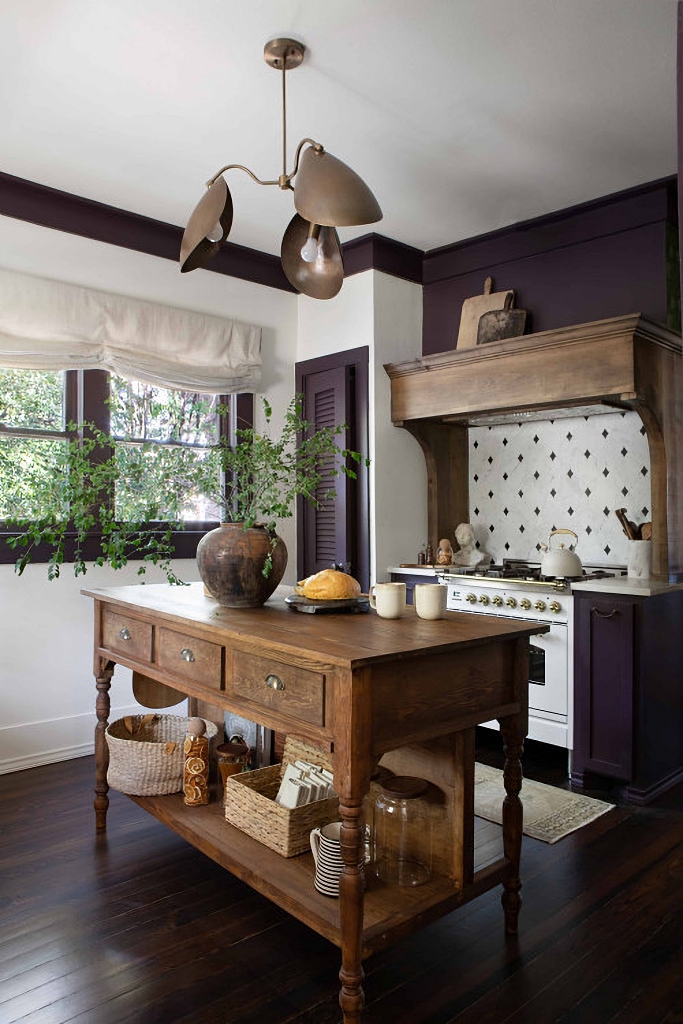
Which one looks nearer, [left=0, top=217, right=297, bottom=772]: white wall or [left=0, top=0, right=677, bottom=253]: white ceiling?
[left=0, top=0, right=677, bottom=253]: white ceiling

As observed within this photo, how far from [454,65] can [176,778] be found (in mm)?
2849

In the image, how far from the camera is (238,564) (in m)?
2.31

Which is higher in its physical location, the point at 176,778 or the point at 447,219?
the point at 447,219

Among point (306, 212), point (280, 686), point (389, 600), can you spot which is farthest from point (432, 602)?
point (306, 212)

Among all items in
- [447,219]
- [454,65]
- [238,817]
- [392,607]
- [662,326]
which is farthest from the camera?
[447,219]

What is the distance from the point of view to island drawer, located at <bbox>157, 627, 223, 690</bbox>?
83.3 inches

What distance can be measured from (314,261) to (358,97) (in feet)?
2.95

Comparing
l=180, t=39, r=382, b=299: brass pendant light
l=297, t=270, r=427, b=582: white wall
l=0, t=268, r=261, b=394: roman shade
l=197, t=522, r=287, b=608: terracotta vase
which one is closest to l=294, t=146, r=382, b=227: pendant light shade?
l=180, t=39, r=382, b=299: brass pendant light

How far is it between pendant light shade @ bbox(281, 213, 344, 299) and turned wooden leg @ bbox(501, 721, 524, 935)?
1602 millimetres

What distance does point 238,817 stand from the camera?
7.49 feet

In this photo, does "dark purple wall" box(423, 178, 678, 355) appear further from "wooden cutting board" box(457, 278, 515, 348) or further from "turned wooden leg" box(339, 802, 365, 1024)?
"turned wooden leg" box(339, 802, 365, 1024)

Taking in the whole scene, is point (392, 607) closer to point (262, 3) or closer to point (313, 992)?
point (313, 992)

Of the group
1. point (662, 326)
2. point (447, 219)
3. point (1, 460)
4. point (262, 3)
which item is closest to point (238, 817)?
point (1, 460)

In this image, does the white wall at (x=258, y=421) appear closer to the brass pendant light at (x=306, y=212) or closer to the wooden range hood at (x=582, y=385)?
the wooden range hood at (x=582, y=385)
